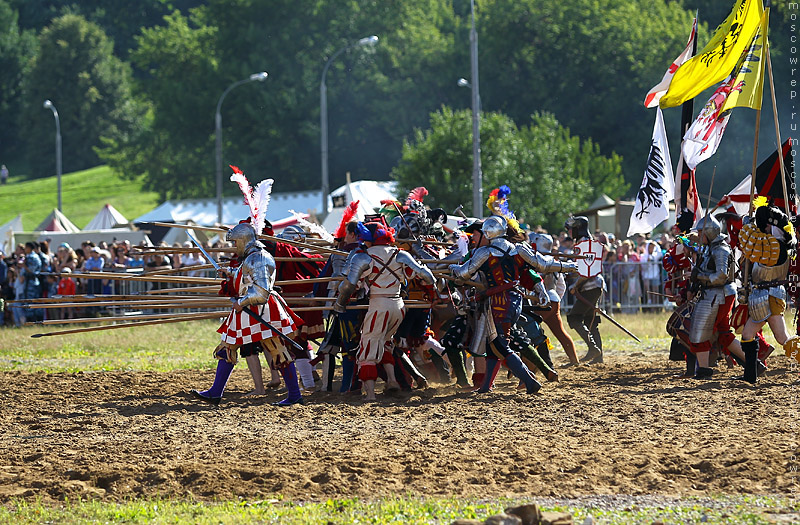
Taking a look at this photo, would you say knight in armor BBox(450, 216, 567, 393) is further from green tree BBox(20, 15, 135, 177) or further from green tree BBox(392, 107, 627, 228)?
green tree BBox(20, 15, 135, 177)

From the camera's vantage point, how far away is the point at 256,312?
10.1m

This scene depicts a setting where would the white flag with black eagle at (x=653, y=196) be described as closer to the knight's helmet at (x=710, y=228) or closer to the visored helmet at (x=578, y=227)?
the visored helmet at (x=578, y=227)

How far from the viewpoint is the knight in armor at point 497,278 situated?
10.5 meters

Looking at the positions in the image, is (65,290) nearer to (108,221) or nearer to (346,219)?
(346,219)

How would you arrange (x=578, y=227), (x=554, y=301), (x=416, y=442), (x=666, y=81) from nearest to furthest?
(x=416, y=442) < (x=554, y=301) < (x=578, y=227) < (x=666, y=81)

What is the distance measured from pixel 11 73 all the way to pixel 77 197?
19488 mm

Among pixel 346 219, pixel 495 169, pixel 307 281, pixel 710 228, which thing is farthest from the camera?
pixel 495 169

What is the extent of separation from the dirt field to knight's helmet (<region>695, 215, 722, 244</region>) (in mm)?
1418

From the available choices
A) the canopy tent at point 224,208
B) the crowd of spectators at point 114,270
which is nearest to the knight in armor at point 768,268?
the crowd of spectators at point 114,270

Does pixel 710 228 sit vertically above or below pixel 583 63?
below

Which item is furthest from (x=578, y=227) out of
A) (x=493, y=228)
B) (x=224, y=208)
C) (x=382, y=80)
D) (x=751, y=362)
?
(x=382, y=80)

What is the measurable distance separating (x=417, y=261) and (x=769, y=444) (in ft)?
14.7

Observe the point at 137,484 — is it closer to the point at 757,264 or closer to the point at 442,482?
the point at 442,482

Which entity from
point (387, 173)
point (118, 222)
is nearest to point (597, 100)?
point (387, 173)
